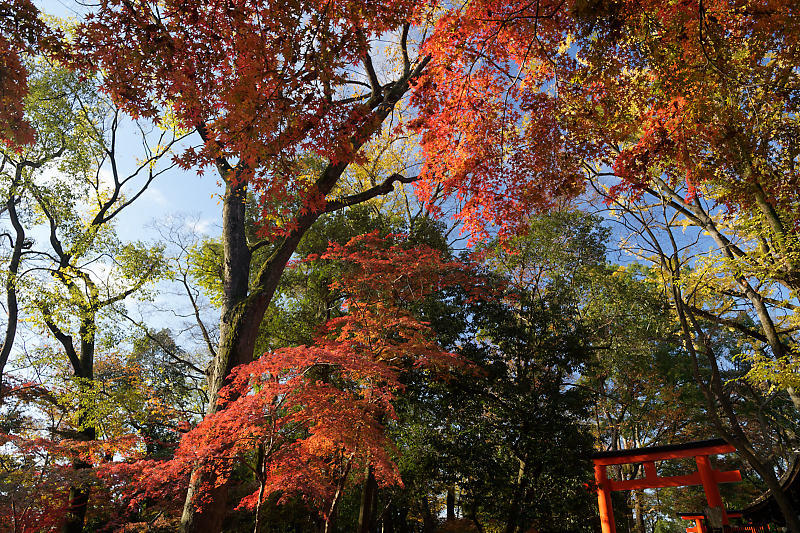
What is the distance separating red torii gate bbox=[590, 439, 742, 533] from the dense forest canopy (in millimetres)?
378

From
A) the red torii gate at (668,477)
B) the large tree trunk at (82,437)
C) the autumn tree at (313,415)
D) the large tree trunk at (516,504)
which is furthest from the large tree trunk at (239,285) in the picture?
the red torii gate at (668,477)

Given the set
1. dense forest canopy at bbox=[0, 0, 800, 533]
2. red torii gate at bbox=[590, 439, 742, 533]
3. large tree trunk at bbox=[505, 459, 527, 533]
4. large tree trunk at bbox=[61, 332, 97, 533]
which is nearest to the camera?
dense forest canopy at bbox=[0, 0, 800, 533]

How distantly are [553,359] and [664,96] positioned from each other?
17.3 feet

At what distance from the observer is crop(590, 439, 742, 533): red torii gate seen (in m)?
6.37

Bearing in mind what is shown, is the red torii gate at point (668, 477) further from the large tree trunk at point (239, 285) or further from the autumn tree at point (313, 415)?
the large tree trunk at point (239, 285)

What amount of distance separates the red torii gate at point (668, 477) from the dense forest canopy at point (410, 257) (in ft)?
1.24

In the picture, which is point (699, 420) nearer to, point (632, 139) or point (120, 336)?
point (632, 139)

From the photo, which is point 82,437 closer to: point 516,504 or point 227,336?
point 227,336

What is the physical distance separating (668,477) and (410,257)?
5.23m

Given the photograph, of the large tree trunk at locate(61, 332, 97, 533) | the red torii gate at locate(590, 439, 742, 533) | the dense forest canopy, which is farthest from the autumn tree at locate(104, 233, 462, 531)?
the red torii gate at locate(590, 439, 742, 533)

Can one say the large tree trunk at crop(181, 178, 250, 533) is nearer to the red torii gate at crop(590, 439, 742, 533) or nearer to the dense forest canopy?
the dense forest canopy

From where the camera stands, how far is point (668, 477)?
6.66 m

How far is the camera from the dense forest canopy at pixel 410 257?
316 centimetres

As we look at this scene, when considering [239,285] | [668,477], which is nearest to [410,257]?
[239,285]
